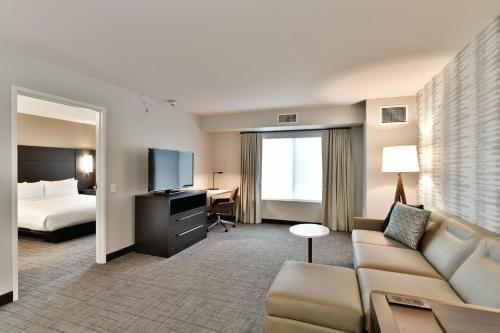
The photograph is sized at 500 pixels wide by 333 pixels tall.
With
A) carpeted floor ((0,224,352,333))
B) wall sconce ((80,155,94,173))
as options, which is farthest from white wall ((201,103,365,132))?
wall sconce ((80,155,94,173))

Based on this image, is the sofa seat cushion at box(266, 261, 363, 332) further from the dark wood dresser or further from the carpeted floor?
the dark wood dresser

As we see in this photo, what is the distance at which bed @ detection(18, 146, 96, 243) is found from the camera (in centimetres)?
413

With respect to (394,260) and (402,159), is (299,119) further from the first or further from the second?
(394,260)

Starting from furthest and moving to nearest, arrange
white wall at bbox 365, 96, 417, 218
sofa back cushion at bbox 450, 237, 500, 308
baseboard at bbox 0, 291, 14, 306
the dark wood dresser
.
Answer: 1. white wall at bbox 365, 96, 417, 218
2. the dark wood dresser
3. baseboard at bbox 0, 291, 14, 306
4. sofa back cushion at bbox 450, 237, 500, 308

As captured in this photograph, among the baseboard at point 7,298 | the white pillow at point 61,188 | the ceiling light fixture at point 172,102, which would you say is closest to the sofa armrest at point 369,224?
the ceiling light fixture at point 172,102

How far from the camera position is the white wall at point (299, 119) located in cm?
451

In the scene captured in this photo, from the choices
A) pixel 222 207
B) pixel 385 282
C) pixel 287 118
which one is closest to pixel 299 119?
pixel 287 118

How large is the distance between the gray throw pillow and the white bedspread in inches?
192

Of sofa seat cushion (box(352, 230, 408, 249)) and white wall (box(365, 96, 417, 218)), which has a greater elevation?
white wall (box(365, 96, 417, 218))

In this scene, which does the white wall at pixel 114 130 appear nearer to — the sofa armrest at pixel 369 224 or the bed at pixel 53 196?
the bed at pixel 53 196

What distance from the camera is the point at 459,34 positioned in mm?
2133

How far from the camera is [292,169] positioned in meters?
5.60

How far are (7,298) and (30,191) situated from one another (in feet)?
11.8

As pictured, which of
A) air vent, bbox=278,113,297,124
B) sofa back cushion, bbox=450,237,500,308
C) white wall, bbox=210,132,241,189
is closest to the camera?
sofa back cushion, bbox=450,237,500,308
